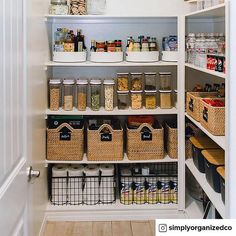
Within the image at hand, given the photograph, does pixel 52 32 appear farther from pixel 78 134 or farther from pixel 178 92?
pixel 178 92

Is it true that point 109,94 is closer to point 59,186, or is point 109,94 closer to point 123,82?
point 123,82

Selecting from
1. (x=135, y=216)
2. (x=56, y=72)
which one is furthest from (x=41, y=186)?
(x=56, y=72)

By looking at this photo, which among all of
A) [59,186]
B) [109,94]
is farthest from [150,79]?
[59,186]

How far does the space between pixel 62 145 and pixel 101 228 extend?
2.25 ft

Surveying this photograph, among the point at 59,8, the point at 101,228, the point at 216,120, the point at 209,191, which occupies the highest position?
the point at 59,8

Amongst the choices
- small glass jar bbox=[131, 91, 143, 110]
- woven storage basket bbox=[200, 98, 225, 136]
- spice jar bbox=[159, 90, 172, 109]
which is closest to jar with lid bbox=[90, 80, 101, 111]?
small glass jar bbox=[131, 91, 143, 110]

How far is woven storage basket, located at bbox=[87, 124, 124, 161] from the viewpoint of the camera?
3.17 metres

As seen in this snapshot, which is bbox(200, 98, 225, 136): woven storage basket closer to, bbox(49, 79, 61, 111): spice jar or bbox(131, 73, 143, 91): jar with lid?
bbox(131, 73, 143, 91): jar with lid

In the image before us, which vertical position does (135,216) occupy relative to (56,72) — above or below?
below

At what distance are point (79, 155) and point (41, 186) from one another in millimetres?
411

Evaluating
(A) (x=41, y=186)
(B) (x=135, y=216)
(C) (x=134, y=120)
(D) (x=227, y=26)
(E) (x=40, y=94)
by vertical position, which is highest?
(D) (x=227, y=26)

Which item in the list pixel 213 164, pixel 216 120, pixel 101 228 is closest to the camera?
pixel 216 120

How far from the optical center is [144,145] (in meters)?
3.18

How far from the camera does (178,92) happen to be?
3092 mm
